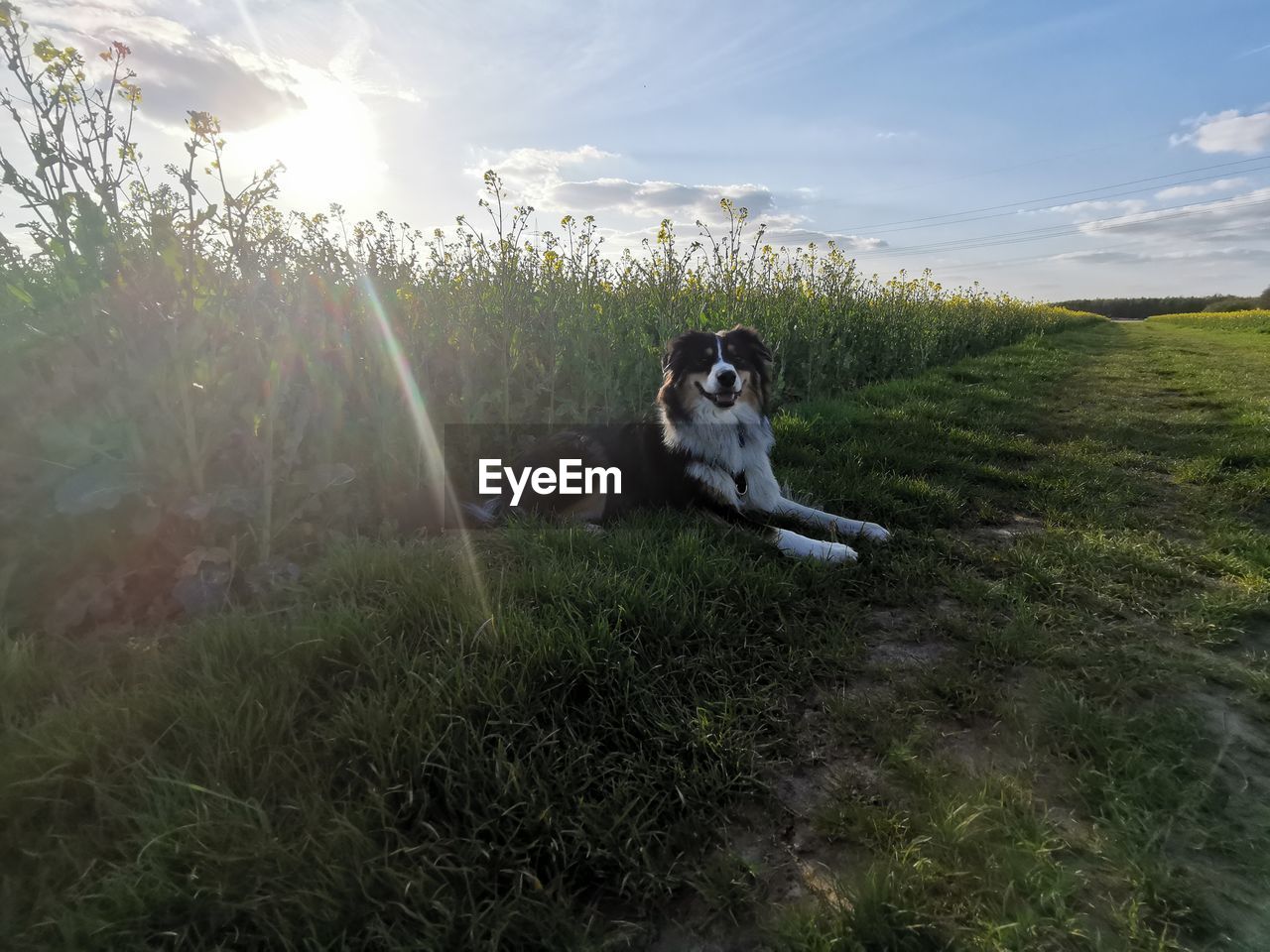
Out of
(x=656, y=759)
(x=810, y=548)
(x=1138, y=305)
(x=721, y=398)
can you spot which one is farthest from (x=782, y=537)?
(x=1138, y=305)

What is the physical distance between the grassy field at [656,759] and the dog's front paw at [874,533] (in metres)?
0.34

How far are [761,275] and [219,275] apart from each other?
741 centimetres

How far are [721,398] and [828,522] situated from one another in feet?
3.68

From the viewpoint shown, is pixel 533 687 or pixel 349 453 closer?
pixel 533 687

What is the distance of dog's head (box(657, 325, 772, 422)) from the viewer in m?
4.21

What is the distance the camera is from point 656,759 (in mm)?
2023

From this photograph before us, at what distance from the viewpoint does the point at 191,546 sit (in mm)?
Answer: 2889

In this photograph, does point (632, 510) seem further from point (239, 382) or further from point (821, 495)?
point (239, 382)

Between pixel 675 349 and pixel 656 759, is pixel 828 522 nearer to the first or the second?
pixel 675 349

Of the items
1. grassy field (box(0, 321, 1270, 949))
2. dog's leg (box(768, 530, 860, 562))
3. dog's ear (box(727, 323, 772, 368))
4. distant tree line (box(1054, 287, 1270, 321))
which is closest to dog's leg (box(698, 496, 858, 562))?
dog's leg (box(768, 530, 860, 562))

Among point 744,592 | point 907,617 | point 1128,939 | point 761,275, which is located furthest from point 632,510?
point 761,275

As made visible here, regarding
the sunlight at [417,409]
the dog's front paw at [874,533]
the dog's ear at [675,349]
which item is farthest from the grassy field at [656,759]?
the dog's ear at [675,349]

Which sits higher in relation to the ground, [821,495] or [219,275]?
[219,275]

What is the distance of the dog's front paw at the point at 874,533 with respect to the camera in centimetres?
371
